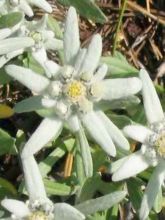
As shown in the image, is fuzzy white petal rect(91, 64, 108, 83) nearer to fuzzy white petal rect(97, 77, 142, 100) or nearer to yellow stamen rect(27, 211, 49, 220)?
fuzzy white petal rect(97, 77, 142, 100)

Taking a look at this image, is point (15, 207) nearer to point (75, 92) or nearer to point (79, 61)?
point (75, 92)

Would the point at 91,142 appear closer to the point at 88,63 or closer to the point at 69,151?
the point at 69,151

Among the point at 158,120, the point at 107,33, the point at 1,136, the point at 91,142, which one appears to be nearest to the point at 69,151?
→ the point at 91,142

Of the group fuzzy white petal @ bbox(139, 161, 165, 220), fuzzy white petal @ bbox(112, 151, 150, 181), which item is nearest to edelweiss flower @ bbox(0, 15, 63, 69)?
fuzzy white petal @ bbox(112, 151, 150, 181)

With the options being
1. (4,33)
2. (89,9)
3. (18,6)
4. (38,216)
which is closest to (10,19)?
(4,33)

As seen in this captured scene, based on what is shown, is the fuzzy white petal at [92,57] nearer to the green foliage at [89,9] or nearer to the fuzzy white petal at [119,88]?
the fuzzy white petal at [119,88]

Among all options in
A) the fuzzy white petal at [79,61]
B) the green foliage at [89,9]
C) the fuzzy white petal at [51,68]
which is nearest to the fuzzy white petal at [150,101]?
the fuzzy white petal at [79,61]
